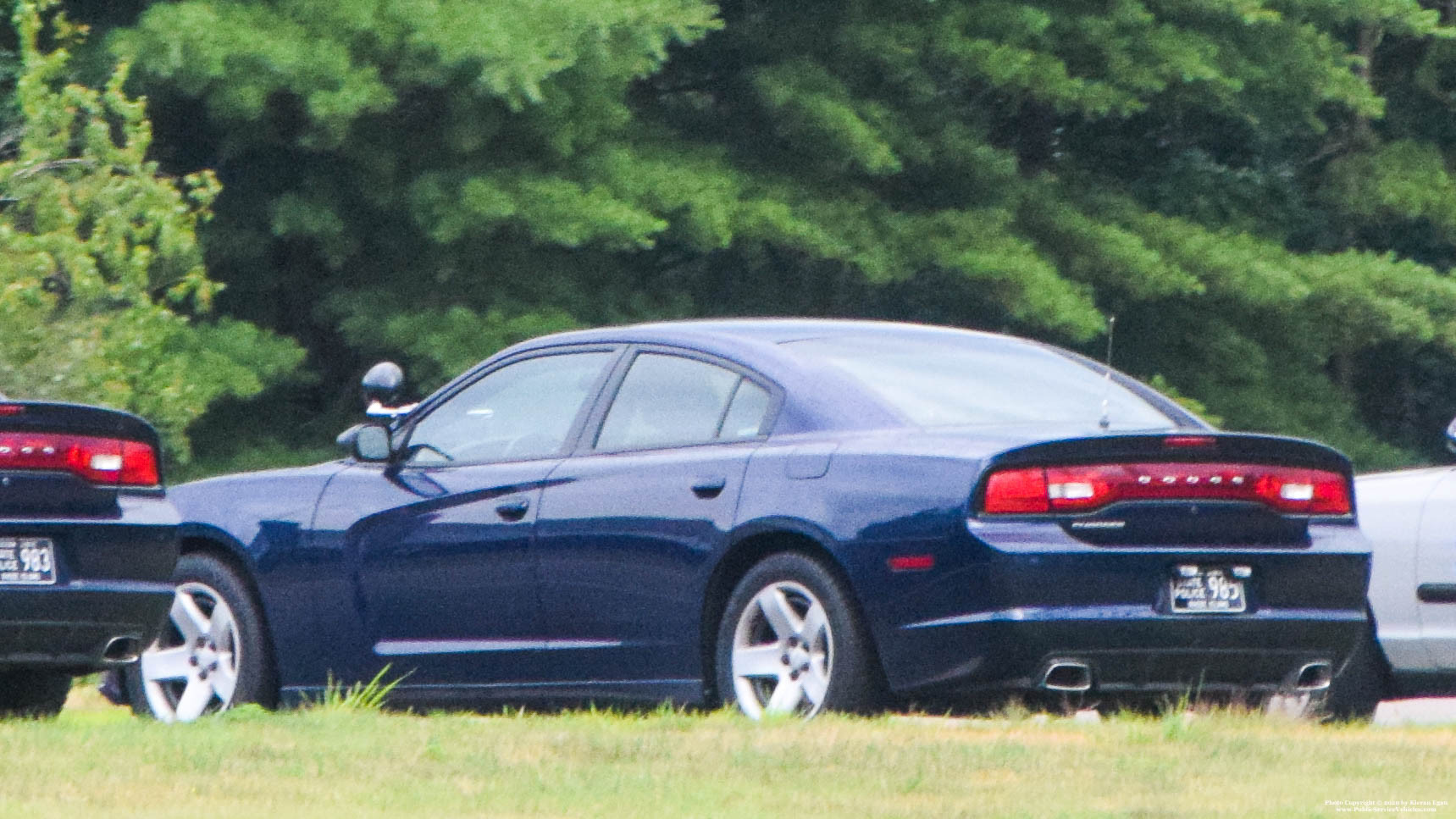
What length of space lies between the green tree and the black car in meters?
10.6

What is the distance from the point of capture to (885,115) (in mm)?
24047

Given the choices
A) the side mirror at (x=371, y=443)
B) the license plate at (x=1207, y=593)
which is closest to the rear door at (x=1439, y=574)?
the license plate at (x=1207, y=593)

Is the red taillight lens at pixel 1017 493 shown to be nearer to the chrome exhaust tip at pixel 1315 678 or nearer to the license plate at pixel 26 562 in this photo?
the chrome exhaust tip at pixel 1315 678

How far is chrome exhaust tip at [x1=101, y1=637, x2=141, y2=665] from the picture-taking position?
773 cm

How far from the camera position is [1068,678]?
6910mm

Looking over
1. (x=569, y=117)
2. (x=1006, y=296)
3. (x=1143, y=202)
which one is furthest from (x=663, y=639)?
(x=1143, y=202)

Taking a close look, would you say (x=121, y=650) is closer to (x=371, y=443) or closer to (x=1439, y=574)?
(x=371, y=443)

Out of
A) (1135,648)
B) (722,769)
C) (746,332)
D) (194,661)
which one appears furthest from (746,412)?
(194,661)

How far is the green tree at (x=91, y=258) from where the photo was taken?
1853cm

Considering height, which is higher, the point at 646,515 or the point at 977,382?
the point at 977,382

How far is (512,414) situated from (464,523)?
0.44 meters

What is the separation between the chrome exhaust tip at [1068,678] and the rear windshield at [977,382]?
78cm

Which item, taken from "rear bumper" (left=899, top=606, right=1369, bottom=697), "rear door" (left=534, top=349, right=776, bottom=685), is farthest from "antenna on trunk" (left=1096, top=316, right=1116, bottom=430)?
"rear door" (left=534, top=349, right=776, bottom=685)

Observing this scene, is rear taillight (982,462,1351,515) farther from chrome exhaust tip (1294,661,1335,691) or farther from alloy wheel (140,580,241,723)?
alloy wheel (140,580,241,723)
